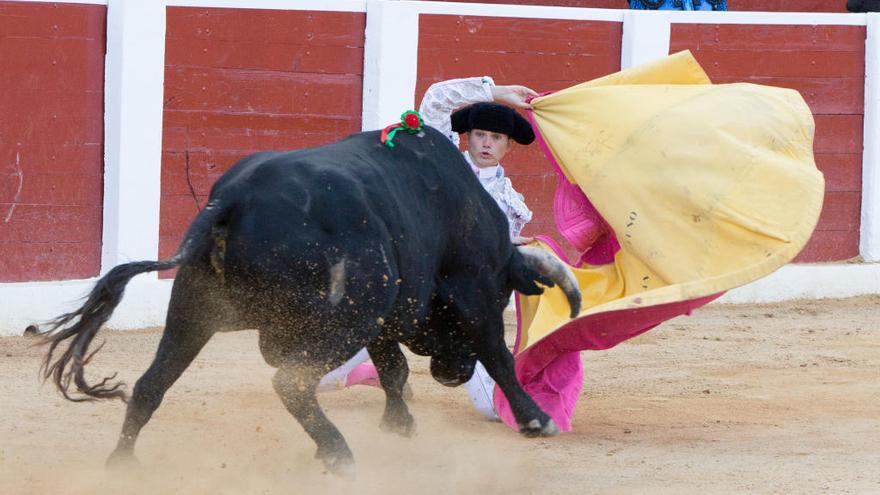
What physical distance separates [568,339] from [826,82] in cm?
360

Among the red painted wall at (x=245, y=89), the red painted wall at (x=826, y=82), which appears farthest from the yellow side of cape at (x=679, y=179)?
the red painted wall at (x=826, y=82)

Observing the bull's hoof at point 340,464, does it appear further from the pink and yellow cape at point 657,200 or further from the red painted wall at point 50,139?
the red painted wall at point 50,139

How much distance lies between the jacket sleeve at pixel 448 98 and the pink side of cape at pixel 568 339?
7.6 inches

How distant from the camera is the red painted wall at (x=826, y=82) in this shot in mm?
7207

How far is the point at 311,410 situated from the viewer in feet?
10.8

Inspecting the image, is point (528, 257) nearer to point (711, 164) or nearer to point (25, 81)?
point (711, 164)

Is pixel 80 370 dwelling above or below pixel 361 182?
below

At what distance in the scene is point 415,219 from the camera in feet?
11.6

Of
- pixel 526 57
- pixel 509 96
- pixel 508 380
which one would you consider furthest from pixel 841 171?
pixel 508 380

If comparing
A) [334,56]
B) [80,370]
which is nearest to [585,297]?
[80,370]

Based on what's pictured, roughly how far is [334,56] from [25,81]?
4.16 feet

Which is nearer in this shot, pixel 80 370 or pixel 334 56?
pixel 80 370

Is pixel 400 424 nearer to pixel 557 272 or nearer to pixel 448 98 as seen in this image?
pixel 557 272

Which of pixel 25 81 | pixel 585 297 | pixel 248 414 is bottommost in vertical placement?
pixel 248 414
